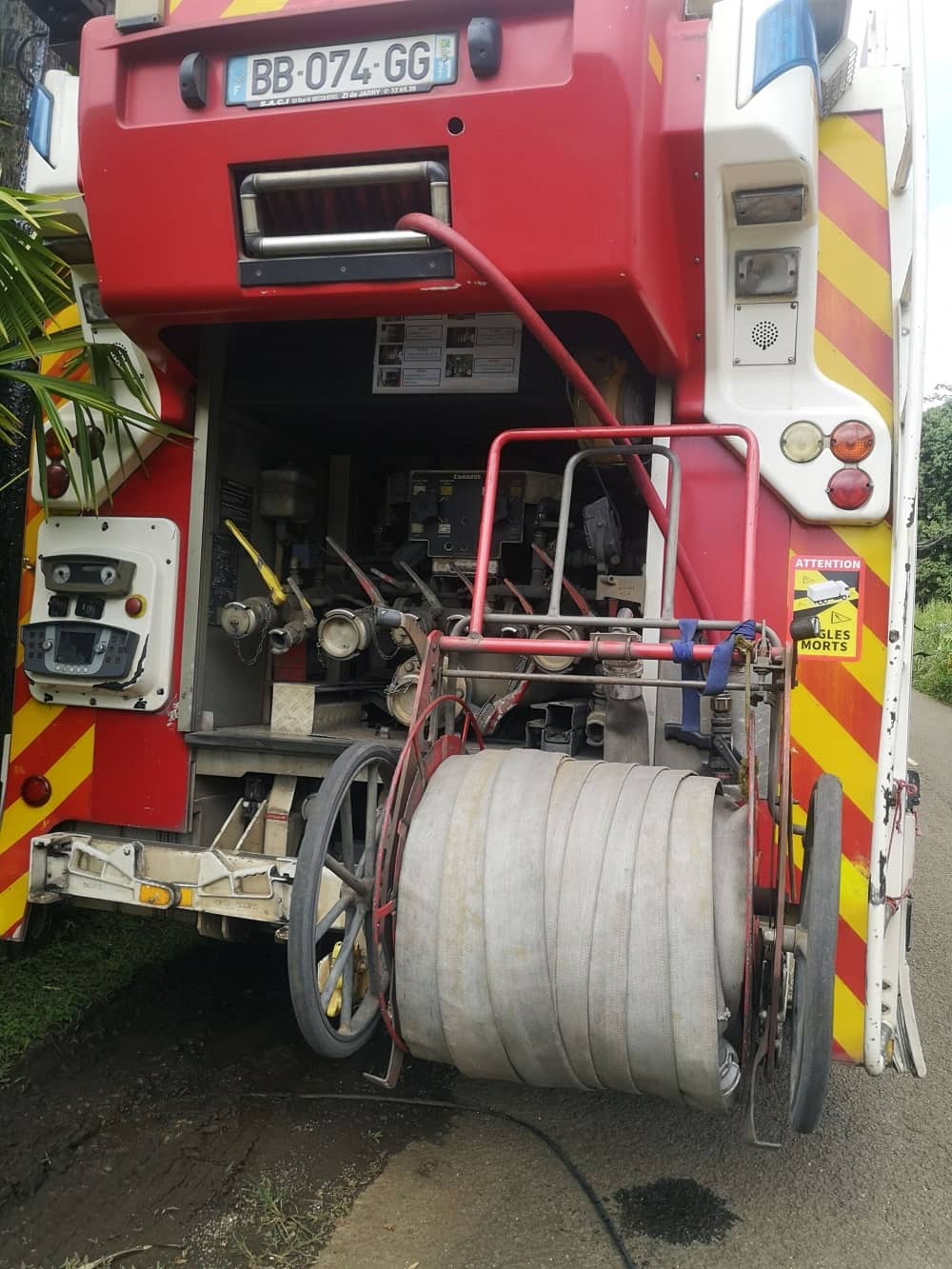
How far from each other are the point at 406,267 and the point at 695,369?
0.82 m

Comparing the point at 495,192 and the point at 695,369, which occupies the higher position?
the point at 495,192

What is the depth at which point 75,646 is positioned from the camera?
289 cm

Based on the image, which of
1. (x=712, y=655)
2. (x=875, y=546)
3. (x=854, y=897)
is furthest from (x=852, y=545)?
(x=854, y=897)

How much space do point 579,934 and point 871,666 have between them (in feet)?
3.63

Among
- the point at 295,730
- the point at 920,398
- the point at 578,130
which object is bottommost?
the point at 295,730

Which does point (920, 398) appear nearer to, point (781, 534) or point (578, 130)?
point (781, 534)

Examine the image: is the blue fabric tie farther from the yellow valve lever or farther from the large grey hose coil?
the yellow valve lever

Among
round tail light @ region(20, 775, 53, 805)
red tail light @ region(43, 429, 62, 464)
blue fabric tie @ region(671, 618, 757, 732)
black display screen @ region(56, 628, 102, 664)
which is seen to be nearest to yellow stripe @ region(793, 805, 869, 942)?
blue fabric tie @ region(671, 618, 757, 732)

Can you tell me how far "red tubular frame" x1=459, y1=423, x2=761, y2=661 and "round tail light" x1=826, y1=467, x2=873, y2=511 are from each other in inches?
7.4

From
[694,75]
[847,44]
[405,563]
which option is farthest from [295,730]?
[847,44]

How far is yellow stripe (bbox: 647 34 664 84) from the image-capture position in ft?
7.11

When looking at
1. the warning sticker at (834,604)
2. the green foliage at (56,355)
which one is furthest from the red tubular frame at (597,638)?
the green foliage at (56,355)

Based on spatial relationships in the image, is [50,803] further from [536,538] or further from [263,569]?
[536,538]

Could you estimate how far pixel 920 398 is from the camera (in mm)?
2352
